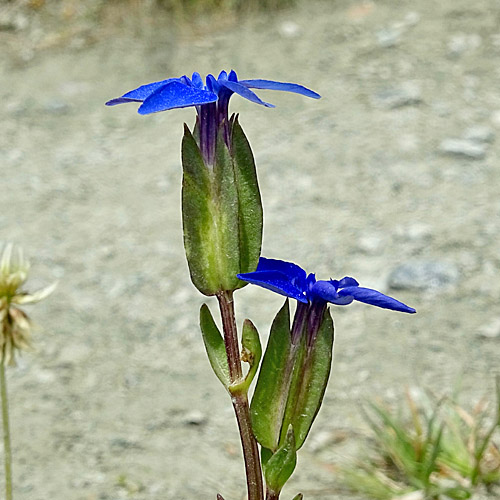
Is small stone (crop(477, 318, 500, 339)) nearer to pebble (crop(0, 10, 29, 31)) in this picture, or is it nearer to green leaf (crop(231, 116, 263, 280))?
green leaf (crop(231, 116, 263, 280))

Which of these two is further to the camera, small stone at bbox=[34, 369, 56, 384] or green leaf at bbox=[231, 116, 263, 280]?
small stone at bbox=[34, 369, 56, 384]

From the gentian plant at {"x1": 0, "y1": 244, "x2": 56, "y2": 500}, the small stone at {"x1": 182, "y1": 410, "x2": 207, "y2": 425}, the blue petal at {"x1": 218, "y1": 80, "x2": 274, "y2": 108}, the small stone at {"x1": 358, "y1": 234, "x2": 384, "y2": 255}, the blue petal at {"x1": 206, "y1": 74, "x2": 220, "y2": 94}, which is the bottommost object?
the small stone at {"x1": 182, "y1": 410, "x2": 207, "y2": 425}

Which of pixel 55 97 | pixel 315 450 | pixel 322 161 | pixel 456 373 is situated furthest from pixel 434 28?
pixel 315 450

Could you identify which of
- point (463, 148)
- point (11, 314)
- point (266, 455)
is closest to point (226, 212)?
A: point (266, 455)

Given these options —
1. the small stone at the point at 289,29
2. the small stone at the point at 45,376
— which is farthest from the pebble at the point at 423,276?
the small stone at the point at 289,29

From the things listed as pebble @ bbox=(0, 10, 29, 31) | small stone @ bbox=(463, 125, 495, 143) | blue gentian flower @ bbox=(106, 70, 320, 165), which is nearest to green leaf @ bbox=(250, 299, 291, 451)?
blue gentian flower @ bbox=(106, 70, 320, 165)

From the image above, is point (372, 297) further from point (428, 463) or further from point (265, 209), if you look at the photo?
point (265, 209)

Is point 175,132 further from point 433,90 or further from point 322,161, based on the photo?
point 433,90

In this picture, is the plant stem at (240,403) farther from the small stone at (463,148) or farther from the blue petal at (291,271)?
the small stone at (463,148)
